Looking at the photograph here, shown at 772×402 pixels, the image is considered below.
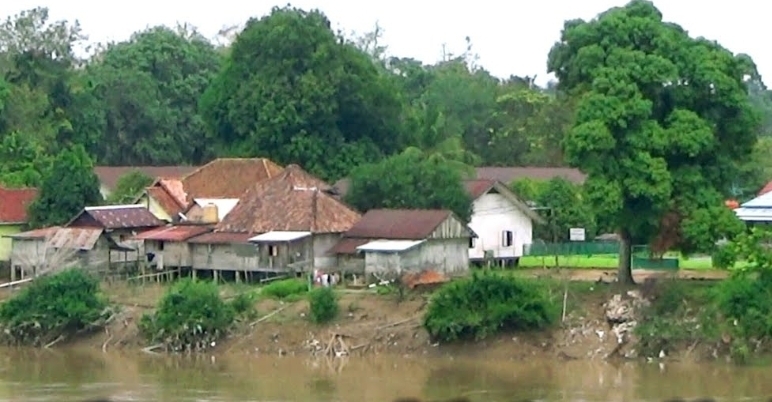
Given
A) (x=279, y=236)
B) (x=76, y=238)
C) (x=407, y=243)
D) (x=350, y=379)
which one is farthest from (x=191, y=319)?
(x=76, y=238)

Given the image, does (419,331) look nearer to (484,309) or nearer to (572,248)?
(484,309)

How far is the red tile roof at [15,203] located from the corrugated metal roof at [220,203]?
199 inches

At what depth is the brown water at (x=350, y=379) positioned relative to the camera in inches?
1357

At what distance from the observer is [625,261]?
41781 mm

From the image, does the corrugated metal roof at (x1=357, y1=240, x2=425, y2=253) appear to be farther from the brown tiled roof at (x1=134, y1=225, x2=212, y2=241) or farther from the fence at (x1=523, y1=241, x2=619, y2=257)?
the fence at (x1=523, y1=241, x2=619, y2=257)

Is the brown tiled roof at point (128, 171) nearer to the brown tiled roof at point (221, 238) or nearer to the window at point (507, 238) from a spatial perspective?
the brown tiled roof at point (221, 238)

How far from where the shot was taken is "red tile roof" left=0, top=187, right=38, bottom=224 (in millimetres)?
52469

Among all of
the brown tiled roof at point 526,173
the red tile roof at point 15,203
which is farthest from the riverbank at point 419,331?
the brown tiled roof at point 526,173

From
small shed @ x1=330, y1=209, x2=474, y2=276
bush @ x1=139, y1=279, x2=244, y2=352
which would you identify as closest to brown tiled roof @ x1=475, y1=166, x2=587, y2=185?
small shed @ x1=330, y1=209, x2=474, y2=276

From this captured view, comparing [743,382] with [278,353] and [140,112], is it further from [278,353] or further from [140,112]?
[140,112]

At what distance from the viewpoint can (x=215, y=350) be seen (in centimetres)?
4166

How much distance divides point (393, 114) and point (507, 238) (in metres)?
9.32

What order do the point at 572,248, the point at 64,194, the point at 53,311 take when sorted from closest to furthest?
the point at 53,311, the point at 572,248, the point at 64,194

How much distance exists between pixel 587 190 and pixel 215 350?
381 inches
